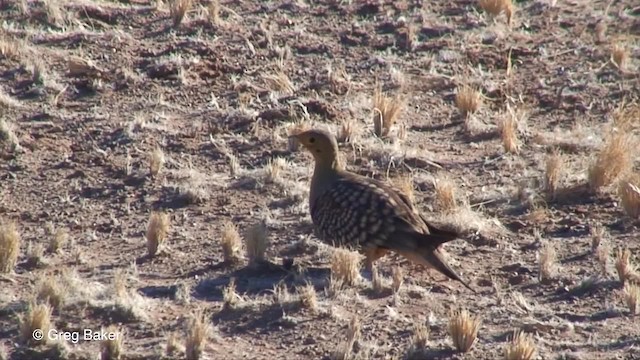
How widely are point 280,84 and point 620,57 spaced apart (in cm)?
363

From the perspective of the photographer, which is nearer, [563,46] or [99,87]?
[99,87]

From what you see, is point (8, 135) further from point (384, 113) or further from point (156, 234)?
point (384, 113)

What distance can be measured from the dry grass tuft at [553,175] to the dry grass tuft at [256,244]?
8.69ft

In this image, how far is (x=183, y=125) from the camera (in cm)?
1249

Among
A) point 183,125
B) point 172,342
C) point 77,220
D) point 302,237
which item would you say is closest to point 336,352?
point 172,342

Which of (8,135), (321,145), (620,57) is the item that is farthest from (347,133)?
(620,57)

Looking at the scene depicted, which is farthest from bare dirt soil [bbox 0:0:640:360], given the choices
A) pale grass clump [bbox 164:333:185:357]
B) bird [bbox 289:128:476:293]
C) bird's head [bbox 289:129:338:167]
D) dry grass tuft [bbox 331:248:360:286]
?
bird's head [bbox 289:129:338:167]

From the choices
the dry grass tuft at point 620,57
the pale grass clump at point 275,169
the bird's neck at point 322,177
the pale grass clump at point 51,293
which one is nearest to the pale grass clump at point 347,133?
the pale grass clump at point 275,169

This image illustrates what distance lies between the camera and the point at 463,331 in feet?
28.0

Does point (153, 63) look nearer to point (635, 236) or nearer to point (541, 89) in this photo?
point (541, 89)

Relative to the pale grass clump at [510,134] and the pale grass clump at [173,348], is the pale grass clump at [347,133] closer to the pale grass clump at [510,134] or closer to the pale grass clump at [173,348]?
the pale grass clump at [510,134]

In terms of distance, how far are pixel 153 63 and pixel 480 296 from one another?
17.2 ft

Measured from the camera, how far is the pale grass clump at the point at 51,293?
8.85 m

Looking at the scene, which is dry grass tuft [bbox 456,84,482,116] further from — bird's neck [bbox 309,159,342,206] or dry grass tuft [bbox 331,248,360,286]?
dry grass tuft [bbox 331,248,360,286]
